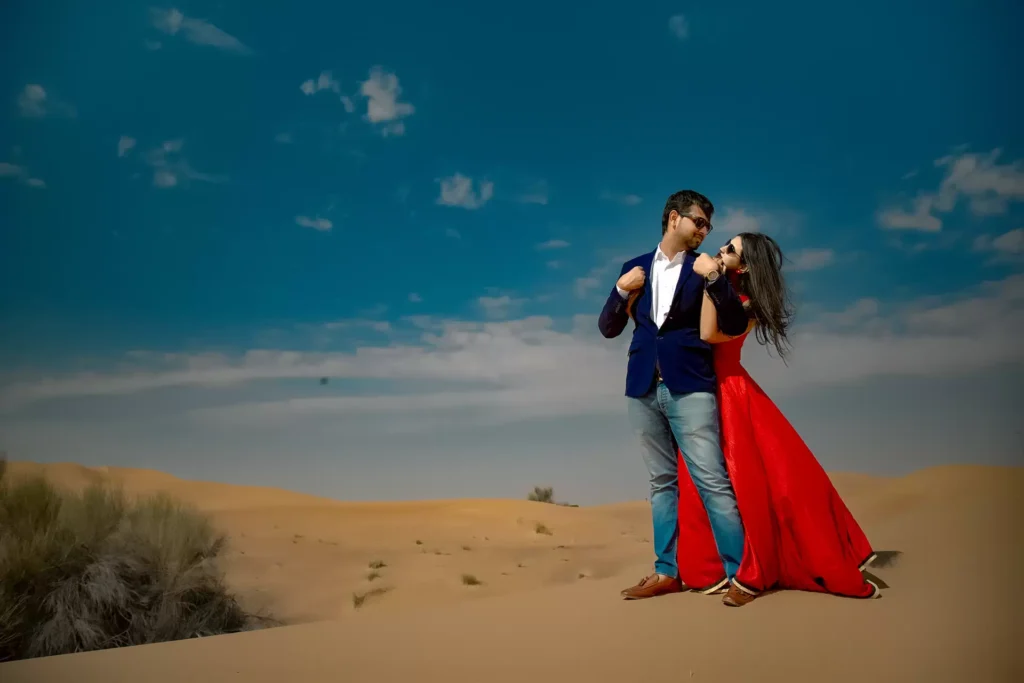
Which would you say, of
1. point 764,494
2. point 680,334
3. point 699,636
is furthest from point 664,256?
point 699,636

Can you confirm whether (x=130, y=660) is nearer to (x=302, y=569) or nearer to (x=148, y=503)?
(x=148, y=503)

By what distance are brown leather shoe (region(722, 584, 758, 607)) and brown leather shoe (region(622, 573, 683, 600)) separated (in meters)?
0.42

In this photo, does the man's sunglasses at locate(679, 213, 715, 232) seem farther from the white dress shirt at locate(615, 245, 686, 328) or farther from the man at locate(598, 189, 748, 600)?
the white dress shirt at locate(615, 245, 686, 328)

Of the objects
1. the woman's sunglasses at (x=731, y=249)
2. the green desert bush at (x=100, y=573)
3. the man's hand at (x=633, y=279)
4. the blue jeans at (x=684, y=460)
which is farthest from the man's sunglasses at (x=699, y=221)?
the green desert bush at (x=100, y=573)

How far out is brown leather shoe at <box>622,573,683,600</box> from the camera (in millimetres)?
4059

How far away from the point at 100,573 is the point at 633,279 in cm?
522

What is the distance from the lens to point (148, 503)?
308 inches

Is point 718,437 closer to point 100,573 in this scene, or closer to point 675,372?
point 675,372

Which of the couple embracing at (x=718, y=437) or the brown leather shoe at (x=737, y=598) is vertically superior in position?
the couple embracing at (x=718, y=437)

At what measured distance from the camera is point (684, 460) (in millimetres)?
4230

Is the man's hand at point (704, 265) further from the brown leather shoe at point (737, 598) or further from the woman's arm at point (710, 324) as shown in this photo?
the brown leather shoe at point (737, 598)

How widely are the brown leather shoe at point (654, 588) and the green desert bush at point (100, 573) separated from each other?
442cm

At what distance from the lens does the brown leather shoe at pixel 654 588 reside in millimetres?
4059

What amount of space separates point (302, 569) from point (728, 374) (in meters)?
9.75
